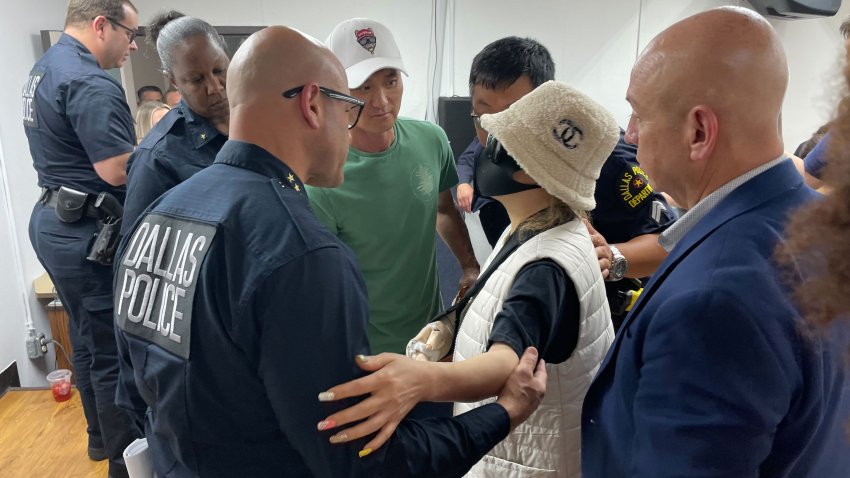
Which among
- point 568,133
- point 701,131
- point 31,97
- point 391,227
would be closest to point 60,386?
point 31,97

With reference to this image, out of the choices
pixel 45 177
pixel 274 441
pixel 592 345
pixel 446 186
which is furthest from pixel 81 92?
pixel 592 345

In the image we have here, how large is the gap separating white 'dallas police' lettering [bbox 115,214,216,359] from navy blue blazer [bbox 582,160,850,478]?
68 centimetres

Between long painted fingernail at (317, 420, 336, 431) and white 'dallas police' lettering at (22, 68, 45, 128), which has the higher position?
white 'dallas police' lettering at (22, 68, 45, 128)

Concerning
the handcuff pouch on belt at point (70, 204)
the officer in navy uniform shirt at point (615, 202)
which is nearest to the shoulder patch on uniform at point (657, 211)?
the officer in navy uniform shirt at point (615, 202)

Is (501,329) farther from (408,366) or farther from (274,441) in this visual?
(274,441)

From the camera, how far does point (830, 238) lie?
591mm

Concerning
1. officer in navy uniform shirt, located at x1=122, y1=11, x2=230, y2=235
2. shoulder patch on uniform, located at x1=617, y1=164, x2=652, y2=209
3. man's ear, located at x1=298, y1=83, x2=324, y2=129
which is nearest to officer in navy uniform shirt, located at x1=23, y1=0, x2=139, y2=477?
officer in navy uniform shirt, located at x1=122, y1=11, x2=230, y2=235

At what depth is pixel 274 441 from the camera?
94 centimetres

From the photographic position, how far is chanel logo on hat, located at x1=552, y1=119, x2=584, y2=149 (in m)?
1.15

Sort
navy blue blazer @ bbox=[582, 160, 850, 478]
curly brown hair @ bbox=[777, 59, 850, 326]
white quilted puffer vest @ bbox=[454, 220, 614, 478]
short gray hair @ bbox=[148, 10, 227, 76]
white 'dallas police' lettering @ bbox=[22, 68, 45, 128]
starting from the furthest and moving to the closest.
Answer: white 'dallas police' lettering @ bbox=[22, 68, 45, 128], short gray hair @ bbox=[148, 10, 227, 76], white quilted puffer vest @ bbox=[454, 220, 614, 478], navy blue blazer @ bbox=[582, 160, 850, 478], curly brown hair @ bbox=[777, 59, 850, 326]

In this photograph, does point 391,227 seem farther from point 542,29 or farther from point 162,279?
point 542,29

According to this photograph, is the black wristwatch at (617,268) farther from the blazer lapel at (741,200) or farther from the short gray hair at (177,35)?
the short gray hair at (177,35)

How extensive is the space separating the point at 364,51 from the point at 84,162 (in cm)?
141

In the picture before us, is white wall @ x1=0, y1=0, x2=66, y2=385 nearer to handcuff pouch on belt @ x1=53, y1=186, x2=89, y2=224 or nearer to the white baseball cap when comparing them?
handcuff pouch on belt @ x1=53, y1=186, x2=89, y2=224
